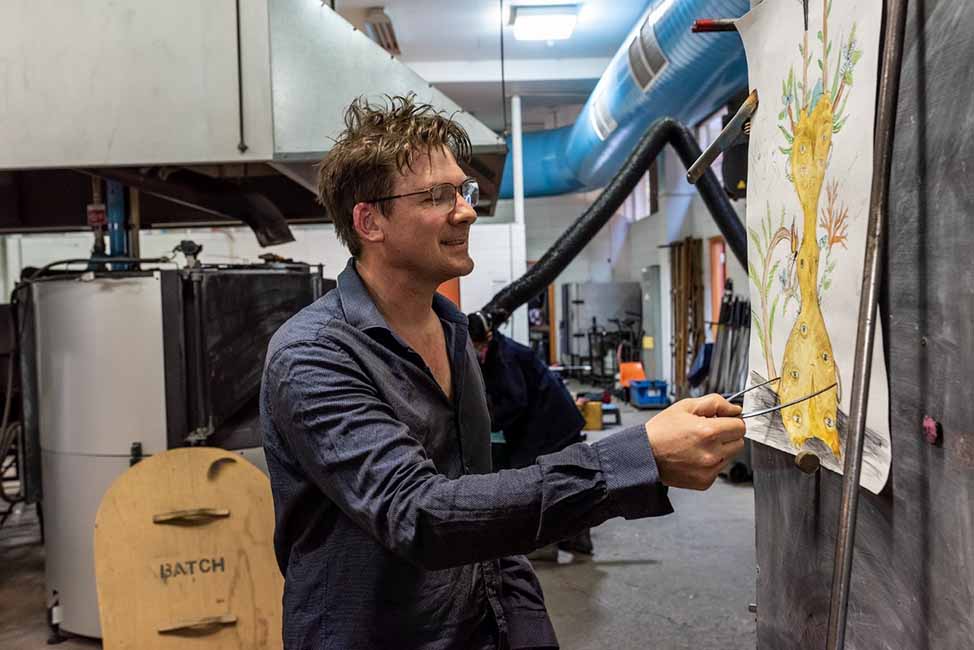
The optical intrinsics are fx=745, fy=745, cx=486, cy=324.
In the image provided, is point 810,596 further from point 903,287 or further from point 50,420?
point 50,420

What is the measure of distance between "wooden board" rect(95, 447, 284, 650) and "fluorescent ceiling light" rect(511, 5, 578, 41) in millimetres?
4400

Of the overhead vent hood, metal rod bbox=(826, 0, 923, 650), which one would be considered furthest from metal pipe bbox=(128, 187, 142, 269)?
metal rod bbox=(826, 0, 923, 650)

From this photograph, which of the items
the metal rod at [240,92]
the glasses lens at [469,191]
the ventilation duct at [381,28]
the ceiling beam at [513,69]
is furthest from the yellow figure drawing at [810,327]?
the ceiling beam at [513,69]

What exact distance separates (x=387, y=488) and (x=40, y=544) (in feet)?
13.9

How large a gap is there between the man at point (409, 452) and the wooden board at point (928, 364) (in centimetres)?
20

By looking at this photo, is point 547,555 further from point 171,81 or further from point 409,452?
point 409,452

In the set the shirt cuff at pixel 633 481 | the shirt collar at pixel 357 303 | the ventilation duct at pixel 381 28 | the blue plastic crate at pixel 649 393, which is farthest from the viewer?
the blue plastic crate at pixel 649 393

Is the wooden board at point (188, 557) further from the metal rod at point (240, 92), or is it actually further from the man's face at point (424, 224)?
the man's face at point (424, 224)

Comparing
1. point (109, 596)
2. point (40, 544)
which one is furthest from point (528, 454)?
point (40, 544)

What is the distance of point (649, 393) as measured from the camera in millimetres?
7797

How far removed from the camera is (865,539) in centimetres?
94

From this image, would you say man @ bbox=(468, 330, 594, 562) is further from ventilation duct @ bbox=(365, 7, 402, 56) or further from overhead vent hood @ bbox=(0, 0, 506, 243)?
ventilation duct @ bbox=(365, 7, 402, 56)

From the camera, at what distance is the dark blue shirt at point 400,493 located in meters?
0.83

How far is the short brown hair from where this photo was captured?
1138mm
